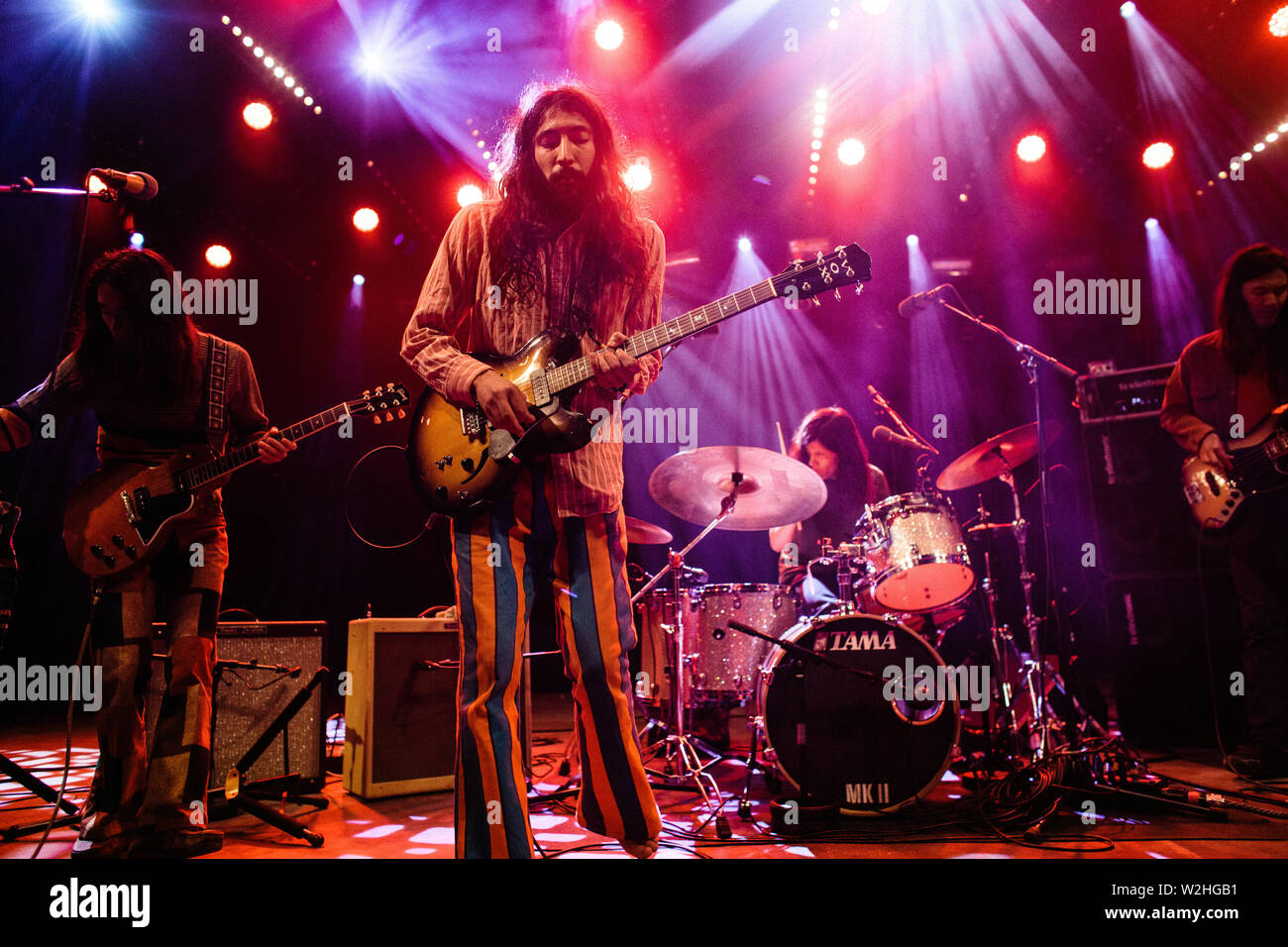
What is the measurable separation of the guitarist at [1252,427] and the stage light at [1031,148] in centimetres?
321

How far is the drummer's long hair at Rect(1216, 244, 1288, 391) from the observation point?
4160 millimetres

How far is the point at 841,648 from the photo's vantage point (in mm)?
3486

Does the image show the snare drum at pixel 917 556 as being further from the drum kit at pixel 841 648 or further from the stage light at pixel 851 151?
the stage light at pixel 851 151

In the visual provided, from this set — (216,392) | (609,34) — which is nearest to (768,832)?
(216,392)

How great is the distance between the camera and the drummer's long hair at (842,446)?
553 cm

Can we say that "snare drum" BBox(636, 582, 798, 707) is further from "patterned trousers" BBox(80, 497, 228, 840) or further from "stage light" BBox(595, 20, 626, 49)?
"stage light" BBox(595, 20, 626, 49)

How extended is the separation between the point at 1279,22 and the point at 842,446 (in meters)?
4.72

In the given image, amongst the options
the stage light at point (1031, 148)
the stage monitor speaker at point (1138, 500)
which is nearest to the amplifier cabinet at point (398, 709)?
the stage monitor speaker at point (1138, 500)

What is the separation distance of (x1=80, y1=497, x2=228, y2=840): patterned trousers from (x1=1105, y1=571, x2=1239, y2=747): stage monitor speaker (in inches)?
214

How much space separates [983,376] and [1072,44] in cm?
347

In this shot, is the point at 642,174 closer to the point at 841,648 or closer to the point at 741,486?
the point at 741,486

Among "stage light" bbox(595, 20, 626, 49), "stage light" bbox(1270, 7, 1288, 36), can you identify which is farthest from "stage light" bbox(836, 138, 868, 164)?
"stage light" bbox(1270, 7, 1288, 36)

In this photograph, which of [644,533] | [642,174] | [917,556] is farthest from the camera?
[642,174]
